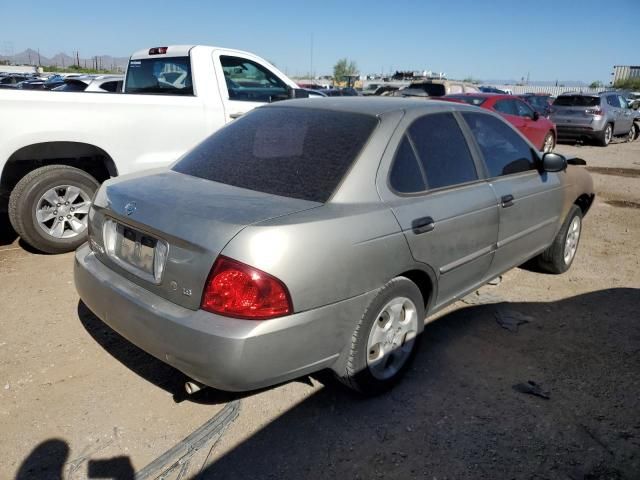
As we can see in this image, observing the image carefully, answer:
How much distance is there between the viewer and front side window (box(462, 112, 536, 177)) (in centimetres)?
359

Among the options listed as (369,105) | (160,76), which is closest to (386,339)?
(369,105)

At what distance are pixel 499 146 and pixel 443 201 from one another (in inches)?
43.2

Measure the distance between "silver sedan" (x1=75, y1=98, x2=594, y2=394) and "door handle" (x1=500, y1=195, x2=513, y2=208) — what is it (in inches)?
0.9

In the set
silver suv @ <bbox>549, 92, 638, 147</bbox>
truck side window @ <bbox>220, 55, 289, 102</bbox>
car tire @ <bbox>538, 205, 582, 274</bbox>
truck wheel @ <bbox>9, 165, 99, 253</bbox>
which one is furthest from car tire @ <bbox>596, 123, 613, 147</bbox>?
truck wheel @ <bbox>9, 165, 99, 253</bbox>

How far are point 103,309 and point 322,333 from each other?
1.19m

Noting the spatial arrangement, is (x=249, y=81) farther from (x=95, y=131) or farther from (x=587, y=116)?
(x=587, y=116)

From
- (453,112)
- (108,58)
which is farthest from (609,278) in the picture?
(108,58)

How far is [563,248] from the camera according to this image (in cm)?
468

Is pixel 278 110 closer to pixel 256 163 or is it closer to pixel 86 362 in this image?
pixel 256 163

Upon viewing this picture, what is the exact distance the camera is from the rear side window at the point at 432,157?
112 inches

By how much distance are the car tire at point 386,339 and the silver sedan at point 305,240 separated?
10 mm

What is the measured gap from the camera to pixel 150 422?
263cm

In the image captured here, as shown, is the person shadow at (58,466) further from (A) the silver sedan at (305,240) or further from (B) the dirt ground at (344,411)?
(A) the silver sedan at (305,240)

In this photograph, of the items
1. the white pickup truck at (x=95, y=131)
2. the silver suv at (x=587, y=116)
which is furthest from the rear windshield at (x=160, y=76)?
the silver suv at (x=587, y=116)
